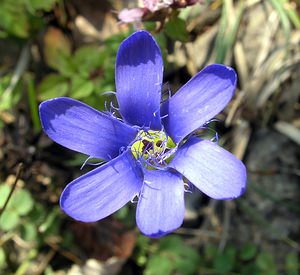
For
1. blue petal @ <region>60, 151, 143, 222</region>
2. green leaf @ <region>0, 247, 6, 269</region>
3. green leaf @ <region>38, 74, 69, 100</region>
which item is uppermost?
blue petal @ <region>60, 151, 143, 222</region>

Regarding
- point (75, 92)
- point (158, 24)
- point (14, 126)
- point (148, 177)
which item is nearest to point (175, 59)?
point (158, 24)

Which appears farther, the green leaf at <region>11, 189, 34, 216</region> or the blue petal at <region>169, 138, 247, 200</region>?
the green leaf at <region>11, 189, 34, 216</region>

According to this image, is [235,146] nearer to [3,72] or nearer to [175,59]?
[175,59]

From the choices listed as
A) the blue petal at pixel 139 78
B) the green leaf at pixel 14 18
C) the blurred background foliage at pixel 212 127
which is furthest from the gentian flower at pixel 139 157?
the green leaf at pixel 14 18

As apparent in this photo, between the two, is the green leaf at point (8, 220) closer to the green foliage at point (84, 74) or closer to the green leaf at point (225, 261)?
the green foliage at point (84, 74)

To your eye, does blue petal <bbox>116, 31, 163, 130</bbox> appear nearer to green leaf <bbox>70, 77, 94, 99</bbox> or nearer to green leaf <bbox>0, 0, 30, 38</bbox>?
green leaf <bbox>70, 77, 94, 99</bbox>

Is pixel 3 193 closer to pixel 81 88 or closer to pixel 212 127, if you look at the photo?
pixel 81 88

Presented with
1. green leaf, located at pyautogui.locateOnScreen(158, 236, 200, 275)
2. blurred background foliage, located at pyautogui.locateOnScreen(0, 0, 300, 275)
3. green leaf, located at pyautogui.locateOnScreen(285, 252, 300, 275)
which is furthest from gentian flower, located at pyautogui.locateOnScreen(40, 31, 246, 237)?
green leaf, located at pyautogui.locateOnScreen(285, 252, 300, 275)
